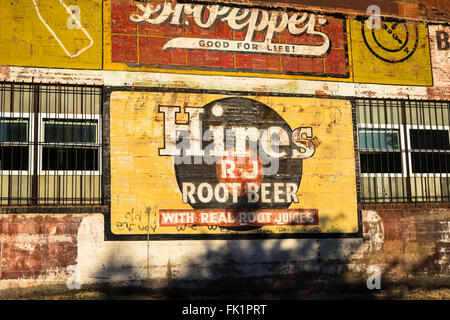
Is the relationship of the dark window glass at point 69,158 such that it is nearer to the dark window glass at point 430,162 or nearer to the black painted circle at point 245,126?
the black painted circle at point 245,126

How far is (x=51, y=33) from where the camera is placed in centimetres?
1439

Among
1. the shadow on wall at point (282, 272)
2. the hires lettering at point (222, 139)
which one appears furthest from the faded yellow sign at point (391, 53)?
the shadow on wall at point (282, 272)

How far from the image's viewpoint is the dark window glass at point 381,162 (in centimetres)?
1614

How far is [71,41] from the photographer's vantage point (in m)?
14.5

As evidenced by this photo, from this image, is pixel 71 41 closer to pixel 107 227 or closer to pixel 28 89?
pixel 28 89

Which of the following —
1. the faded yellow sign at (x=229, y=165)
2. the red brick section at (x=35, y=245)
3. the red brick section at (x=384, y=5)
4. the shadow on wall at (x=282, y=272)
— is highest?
the red brick section at (x=384, y=5)

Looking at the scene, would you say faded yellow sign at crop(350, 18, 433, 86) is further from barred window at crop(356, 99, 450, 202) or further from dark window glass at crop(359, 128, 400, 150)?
dark window glass at crop(359, 128, 400, 150)

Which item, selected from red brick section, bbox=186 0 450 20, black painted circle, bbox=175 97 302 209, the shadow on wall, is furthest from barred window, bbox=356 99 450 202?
red brick section, bbox=186 0 450 20

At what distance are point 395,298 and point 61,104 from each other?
9.66 meters

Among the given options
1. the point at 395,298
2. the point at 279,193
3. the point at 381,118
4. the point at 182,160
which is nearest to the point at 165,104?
the point at 182,160

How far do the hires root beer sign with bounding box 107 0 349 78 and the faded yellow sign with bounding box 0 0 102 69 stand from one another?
536mm

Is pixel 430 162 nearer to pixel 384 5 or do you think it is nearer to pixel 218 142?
pixel 384 5

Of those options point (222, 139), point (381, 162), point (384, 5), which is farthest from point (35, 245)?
point (384, 5)

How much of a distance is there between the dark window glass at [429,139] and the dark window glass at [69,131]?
28.4 feet
